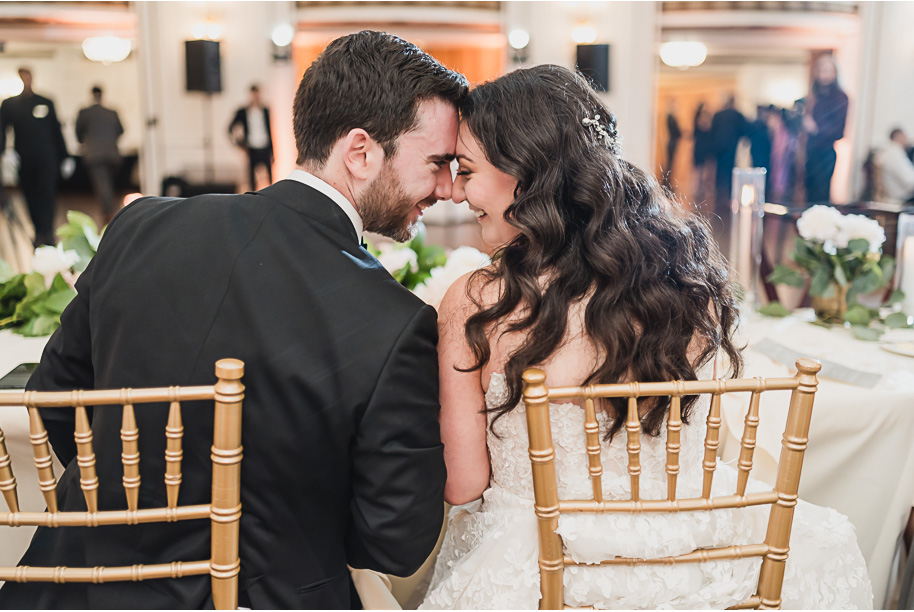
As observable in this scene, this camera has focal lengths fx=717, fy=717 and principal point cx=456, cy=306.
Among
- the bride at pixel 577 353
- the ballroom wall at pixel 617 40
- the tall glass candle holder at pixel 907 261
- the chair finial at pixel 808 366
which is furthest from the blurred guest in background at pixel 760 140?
the chair finial at pixel 808 366

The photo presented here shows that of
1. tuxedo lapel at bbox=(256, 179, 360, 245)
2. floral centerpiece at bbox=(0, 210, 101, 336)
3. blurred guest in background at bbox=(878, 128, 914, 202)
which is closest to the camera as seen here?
tuxedo lapel at bbox=(256, 179, 360, 245)

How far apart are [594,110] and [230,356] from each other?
812 mm

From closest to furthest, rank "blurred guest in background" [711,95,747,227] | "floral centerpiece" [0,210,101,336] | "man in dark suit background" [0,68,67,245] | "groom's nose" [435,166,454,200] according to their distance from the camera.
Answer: "groom's nose" [435,166,454,200]
"floral centerpiece" [0,210,101,336]
"man in dark suit background" [0,68,67,245]
"blurred guest in background" [711,95,747,227]

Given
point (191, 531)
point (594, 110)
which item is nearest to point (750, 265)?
point (594, 110)

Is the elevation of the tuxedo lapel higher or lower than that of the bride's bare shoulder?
higher

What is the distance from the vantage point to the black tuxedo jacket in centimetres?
109

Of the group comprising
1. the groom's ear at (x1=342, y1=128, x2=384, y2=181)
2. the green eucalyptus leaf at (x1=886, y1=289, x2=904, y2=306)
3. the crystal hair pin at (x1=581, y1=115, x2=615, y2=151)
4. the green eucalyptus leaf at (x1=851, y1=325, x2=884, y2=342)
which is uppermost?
the crystal hair pin at (x1=581, y1=115, x2=615, y2=151)

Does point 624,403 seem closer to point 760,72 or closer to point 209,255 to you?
point 209,255

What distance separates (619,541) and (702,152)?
720 centimetres

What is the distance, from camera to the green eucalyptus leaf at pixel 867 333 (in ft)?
7.07

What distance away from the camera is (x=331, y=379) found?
1.08m

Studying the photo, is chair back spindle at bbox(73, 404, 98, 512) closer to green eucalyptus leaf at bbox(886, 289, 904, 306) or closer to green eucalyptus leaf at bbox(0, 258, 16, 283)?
green eucalyptus leaf at bbox(0, 258, 16, 283)

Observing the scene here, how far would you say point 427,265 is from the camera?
2.12m

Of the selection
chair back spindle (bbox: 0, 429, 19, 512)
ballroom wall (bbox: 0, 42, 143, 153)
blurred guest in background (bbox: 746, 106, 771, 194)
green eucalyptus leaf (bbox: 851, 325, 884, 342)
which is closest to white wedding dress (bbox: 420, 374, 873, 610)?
chair back spindle (bbox: 0, 429, 19, 512)
